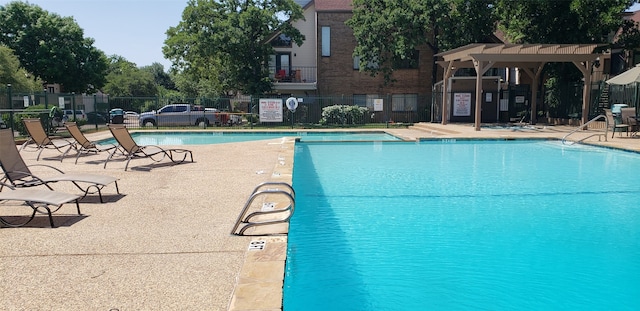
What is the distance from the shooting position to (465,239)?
18.6 ft

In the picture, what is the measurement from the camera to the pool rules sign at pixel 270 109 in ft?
82.8

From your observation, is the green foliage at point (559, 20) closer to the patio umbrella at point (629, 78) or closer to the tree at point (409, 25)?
the tree at point (409, 25)

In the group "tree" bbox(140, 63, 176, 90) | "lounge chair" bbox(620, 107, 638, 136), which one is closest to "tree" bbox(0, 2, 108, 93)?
"lounge chair" bbox(620, 107, 638, 136)

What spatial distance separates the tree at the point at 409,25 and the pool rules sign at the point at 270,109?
19.4 feet

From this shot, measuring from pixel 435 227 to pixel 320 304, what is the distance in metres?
2.54

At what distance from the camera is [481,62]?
19516mm

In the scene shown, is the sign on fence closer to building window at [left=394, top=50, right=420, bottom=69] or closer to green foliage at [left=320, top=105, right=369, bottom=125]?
building window at [left=394, top=50, right=420, bottom=69]

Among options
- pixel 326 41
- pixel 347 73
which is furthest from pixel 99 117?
pixel 347 73

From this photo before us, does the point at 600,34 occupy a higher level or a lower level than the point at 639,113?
higher

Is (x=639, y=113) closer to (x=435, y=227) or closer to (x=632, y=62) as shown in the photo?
(x=632, y=62)

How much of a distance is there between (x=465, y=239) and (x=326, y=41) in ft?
84.9

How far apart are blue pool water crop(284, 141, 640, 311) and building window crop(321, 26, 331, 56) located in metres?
20.5

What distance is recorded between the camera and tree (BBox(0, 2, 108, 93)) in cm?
3388

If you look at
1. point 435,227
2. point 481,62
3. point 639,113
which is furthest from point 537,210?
point 639,113
